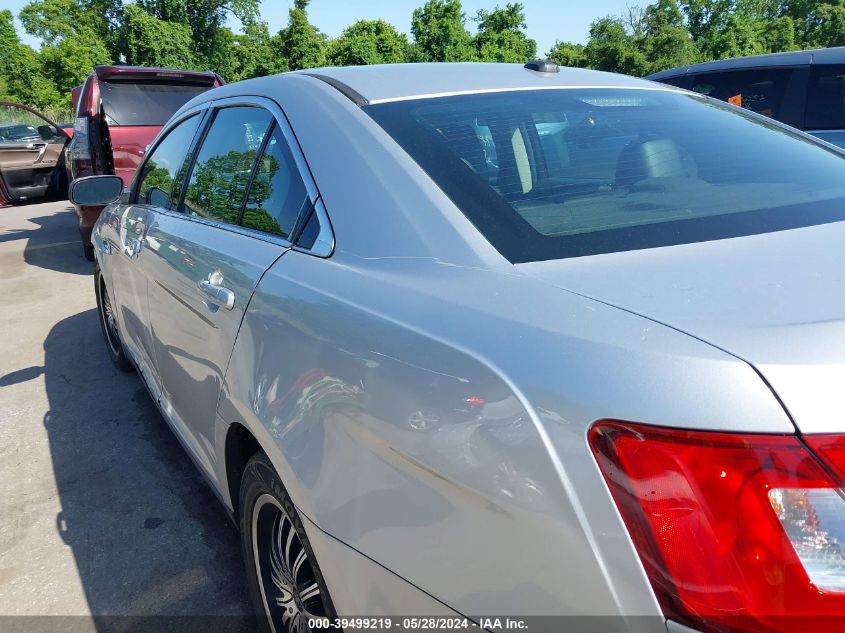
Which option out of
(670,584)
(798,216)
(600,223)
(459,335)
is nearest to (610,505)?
(670,584)

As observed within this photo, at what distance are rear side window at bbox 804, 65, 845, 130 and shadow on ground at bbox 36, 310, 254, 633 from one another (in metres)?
5.75

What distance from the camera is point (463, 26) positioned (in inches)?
1244

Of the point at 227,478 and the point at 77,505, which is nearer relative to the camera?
the point at 227,478

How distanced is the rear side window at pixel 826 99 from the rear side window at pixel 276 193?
18.2ft

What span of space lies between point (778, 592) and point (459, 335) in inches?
23.4

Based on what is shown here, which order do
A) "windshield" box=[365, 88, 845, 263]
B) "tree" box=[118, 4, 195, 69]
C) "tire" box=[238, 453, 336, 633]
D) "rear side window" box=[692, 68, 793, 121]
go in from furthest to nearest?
"tree" box=[118, 4, 195, 69], "rear side window" box=[692, 68, 793, 121], "tire" box=[238, 453, 336, 633], "windshield" box=[365, 88, 845, 263]

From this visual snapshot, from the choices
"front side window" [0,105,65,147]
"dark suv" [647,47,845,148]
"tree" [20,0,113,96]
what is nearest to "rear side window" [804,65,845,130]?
"dark suv" [647,47,845,148]

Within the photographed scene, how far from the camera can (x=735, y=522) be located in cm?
93

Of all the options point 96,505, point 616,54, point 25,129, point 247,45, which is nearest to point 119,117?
point 25,129

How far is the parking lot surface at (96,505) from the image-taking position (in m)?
2.54

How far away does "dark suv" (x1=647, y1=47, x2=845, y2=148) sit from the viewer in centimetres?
592

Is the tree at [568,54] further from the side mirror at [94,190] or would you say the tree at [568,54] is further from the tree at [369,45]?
the side mirror at [94,190]

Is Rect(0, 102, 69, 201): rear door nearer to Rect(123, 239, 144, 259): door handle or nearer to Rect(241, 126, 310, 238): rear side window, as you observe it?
Rect(123, 239, 144, 259): door handle

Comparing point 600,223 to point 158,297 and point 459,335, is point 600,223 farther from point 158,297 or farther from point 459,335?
point 158,297
